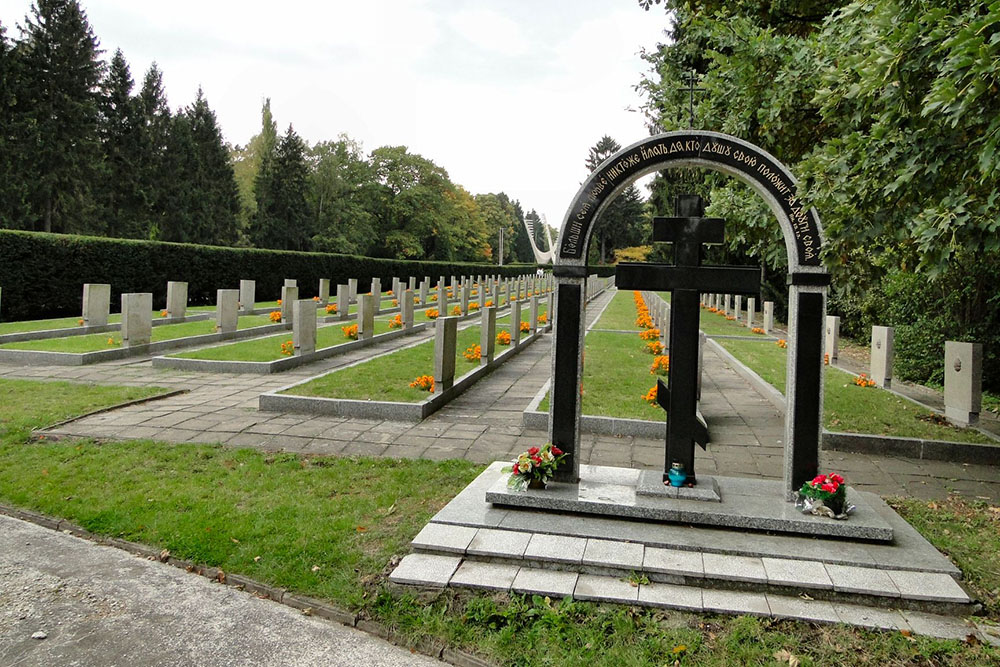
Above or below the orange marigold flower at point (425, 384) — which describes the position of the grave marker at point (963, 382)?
above

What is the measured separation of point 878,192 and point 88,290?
1547 cm

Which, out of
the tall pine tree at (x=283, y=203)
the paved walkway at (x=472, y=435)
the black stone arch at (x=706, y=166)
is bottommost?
the paved walkway at (x=472, y=435)

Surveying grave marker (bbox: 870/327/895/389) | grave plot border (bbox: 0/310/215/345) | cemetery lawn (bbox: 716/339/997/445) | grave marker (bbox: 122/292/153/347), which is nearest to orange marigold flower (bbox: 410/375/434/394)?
cemetery lawn (bbox: 716/339/997/445)

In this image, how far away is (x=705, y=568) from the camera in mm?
3656

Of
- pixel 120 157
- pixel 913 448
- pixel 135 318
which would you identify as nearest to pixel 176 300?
pixel 135 318

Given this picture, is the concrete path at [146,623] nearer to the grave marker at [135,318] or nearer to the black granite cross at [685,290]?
the black granite cross at [685,290]

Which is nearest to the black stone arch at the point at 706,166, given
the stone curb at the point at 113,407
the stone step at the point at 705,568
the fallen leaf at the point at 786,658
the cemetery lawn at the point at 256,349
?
the stone step at the point at 705,568

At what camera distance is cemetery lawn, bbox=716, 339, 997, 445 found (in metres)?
7.07

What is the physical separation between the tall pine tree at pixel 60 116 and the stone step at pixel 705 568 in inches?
1457

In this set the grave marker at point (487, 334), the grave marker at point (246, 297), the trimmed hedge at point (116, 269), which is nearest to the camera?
the grave marker at point (487, 334)

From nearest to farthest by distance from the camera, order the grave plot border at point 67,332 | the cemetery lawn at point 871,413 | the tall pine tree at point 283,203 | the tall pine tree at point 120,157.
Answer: the cemetery lawn at point 871,413, the grave plot border at point 67,332, the tall pine tree at point 120,157, the tall pine tree at point 283,203

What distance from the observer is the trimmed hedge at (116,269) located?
54.7ft

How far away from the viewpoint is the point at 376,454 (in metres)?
6.23

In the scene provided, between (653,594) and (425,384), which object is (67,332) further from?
(653,594)
